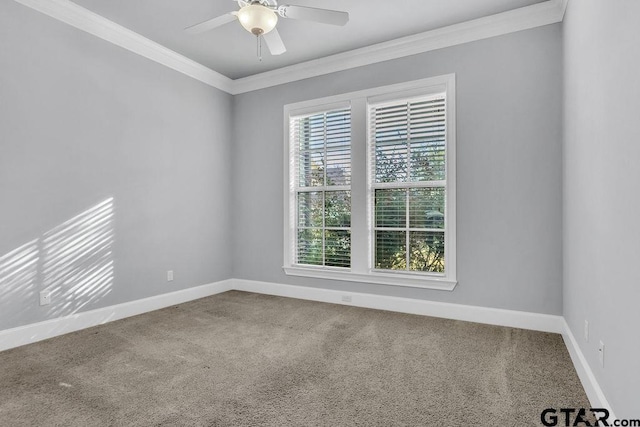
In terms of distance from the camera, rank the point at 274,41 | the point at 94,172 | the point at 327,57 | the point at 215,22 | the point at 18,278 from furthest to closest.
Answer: the point at 327,57 < the point at 94,172 < the point at 18,278 < the point at 274,41 < the point at 215,22

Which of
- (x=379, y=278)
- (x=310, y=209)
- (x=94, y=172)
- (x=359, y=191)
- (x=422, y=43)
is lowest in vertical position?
(x=379, y=278)

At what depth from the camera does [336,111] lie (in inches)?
167

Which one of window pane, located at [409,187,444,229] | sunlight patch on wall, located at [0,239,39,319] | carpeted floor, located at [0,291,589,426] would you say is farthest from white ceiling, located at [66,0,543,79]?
carpeted floor, located at [0,291,589,426]

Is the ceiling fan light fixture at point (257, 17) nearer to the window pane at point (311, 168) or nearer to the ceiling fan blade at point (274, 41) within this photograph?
the ceiling fan blade at point (274, 41)

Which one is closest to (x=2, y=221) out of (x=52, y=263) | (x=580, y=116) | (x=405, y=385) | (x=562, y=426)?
(x=52, y=263)

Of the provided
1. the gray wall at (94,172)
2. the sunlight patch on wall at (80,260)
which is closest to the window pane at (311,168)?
the gray wall at (94,172)

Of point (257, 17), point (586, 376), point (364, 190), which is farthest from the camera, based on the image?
point (364, 190)

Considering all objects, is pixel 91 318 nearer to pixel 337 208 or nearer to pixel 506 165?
pixel 337 208

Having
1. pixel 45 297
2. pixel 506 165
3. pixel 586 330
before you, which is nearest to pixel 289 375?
pixel 586 330

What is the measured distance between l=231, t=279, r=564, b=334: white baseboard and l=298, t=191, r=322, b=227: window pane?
2.74ft

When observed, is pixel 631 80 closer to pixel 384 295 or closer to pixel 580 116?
pixel 580 116

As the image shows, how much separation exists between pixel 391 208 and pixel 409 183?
1.14 ft

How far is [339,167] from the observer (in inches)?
166

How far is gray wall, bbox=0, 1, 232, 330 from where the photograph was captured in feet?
9.24
